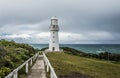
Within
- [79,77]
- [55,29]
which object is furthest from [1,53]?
[55,29]

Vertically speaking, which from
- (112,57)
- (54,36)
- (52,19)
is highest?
(52,19)

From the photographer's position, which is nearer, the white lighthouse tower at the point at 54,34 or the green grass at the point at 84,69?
the green grass at the point at 84,69

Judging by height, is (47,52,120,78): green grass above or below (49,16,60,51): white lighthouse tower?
below

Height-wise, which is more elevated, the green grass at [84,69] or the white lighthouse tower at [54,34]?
the white lighthouse tower at [54,34]

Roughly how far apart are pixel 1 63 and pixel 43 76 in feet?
8.04

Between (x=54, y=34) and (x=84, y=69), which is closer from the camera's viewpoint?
(x=84, y=69)

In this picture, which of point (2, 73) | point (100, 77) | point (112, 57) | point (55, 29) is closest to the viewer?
point (2, 73)

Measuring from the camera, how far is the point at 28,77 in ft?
43.5

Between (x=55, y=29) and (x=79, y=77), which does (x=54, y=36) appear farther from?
(x=79, y=77)

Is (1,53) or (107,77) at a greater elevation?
(1,53)

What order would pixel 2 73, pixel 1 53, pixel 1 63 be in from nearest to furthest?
pixel 2 73
pixel 1 63
pixel 1 53

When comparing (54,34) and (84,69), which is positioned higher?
(54,34)

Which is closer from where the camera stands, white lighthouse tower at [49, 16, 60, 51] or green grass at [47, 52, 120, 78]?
green grass at [47, 52, 120, 78]

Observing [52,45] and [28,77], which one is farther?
[52,45]
